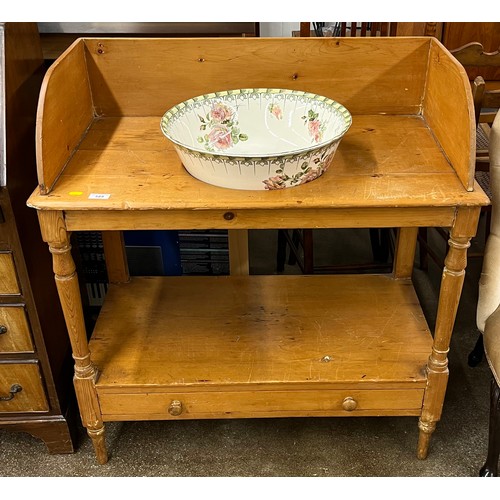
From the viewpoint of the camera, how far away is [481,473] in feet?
4.92

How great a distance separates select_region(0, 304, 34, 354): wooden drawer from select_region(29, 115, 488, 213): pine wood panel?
0.37 meters

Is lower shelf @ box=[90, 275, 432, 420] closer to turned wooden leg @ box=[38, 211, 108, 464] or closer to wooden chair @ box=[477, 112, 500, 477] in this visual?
turned wooden leg @ box=[38, 211, 108, 464]

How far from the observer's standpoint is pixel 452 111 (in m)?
1.28

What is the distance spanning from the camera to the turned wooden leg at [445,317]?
1.18 metres

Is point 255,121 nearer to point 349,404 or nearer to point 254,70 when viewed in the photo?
point 254,70

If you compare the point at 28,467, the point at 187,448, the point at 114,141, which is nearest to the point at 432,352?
the point at 187,448

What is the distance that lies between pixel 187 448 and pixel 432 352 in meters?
0.71

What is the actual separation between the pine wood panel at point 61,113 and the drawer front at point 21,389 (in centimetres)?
54

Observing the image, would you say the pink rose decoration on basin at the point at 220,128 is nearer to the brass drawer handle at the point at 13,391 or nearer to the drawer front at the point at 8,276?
the drawer front at the point at 8,276

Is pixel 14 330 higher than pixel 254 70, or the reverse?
pixel 254 70

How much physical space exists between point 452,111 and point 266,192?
448mm

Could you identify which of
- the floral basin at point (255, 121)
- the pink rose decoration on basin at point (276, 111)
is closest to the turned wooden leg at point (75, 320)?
the floral basin at point (255, 121)

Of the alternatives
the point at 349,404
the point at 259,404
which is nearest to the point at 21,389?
the point at 259,404

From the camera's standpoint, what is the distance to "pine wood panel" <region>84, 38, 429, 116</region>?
146cm
